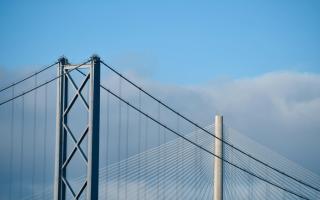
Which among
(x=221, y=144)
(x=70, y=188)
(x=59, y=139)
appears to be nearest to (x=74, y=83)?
(x=59, y=139)

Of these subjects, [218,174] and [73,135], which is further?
[218,174]

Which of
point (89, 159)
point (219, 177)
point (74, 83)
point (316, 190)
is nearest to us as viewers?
point (89, 159)

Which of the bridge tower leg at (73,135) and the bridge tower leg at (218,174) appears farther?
the bridge tower leg at (218,174)

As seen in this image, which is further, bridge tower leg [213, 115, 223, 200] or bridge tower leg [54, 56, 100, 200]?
bridge tower leg [213, 115, 223, 200]

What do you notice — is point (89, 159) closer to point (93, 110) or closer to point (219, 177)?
point (93, 110)

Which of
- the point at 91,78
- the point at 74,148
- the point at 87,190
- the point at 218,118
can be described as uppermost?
the point at 218,118

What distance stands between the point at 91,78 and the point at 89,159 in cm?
259

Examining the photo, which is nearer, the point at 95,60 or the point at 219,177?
the point at 95,60

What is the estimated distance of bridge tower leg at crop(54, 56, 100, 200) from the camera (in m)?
18.7

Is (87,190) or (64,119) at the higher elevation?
(64,119)

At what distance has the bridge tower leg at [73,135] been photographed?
1870cm

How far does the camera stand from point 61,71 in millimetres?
20094

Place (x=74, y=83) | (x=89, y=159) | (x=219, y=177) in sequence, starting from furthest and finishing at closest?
(x=219, y=177)
(x=74, y=83)
(x=89, y=159)

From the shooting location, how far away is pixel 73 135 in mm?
19453
